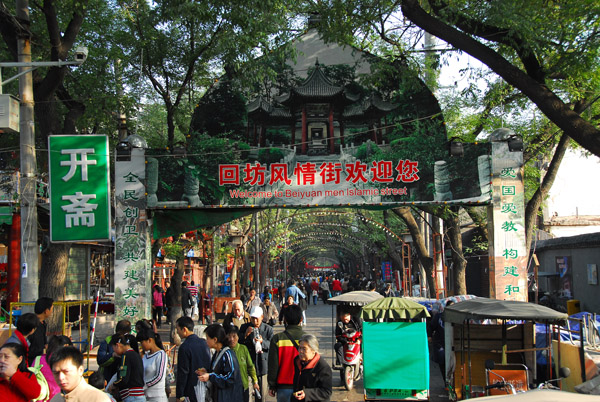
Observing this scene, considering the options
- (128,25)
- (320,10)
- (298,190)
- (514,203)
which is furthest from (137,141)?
(514,203)

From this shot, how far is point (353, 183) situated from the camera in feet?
49.7

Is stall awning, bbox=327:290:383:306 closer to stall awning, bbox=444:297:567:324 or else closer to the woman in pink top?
stall awning, bbox=444:297:567:324

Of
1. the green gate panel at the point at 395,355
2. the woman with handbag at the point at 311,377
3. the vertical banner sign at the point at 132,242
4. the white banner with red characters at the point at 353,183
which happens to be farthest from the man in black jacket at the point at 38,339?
the white banner with red characters at the point at 353,183

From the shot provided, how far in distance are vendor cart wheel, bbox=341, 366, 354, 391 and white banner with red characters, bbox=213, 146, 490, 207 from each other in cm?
428

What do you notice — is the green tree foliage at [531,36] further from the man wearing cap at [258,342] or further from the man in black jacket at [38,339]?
the man in black jacket at [38,339]

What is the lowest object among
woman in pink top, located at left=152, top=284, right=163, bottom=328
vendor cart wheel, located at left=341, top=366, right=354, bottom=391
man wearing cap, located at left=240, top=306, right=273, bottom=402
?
vendor cart wheel, located at left=341, top=366, right=354, bottom=391

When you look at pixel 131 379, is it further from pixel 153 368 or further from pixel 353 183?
pixel 353 183

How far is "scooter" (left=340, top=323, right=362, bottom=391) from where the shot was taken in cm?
1200

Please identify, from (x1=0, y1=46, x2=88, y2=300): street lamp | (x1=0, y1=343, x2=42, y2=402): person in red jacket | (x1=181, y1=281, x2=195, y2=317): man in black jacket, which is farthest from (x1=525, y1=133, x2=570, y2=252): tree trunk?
(x1=0, y1=343, x2=42, y2=402): person in red jacket

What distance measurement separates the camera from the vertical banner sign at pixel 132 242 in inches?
592

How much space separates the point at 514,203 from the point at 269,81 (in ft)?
22.8

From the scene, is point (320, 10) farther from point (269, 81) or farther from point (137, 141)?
point (137, 141)

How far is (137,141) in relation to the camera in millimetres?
15570

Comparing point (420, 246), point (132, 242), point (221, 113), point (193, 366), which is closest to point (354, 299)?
point (132, 242)
